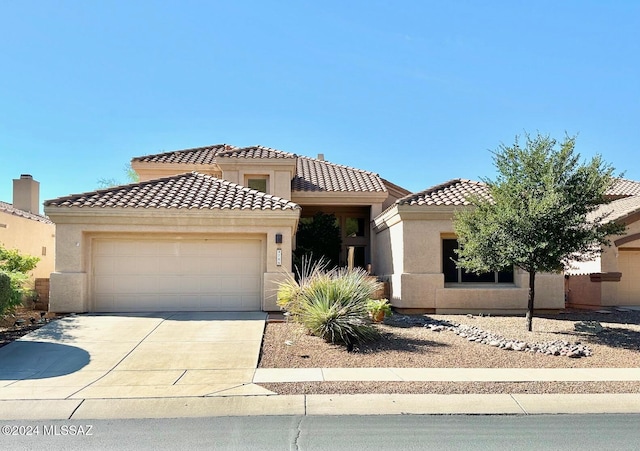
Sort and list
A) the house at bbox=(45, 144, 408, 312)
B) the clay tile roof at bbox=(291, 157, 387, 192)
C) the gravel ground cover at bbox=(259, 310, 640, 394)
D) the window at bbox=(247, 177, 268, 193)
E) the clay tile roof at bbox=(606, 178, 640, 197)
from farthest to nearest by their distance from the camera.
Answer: the clay tile roof at bbox=(606, 178, 640, 197) < the clay tile roof at bbox=(291, 157, 387, 192) < the window at bbox=(247, 177, 268, 193) < the house at bbox=(45, 144, 408, 312) < the gravel ground cover at bbox=(259, 310, 640, 394)

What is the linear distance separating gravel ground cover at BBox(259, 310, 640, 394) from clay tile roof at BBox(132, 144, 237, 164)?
12554 mm

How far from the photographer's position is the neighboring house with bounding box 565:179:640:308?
17656 mm

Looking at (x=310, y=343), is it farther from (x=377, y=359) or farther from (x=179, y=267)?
(x=179, y=267)

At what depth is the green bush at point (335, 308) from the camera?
415 inches

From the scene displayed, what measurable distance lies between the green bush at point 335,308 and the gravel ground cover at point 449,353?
0.88ft

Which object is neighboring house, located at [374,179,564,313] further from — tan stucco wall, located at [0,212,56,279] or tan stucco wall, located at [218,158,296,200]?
tan stucco wall, located at [0,212,56,279]

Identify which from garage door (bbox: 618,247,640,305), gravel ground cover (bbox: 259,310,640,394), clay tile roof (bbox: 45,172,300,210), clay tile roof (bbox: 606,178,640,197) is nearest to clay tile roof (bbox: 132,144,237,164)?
clay tile roof (bbox: 45,172,300,210)

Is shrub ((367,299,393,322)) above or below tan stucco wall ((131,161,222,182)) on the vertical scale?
below

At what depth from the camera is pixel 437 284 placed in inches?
610

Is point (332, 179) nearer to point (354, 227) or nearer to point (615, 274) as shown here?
point (354, 227)

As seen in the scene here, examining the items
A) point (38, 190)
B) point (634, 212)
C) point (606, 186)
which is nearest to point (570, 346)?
point (606, 186)

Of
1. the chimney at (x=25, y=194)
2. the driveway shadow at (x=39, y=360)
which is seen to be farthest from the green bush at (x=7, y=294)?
the chimney at (x=25, y=194)

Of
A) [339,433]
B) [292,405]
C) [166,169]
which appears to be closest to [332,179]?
[166,169]

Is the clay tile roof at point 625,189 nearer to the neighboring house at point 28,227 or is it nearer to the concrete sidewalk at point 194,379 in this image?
the concrete sidewalk at point 194,379
